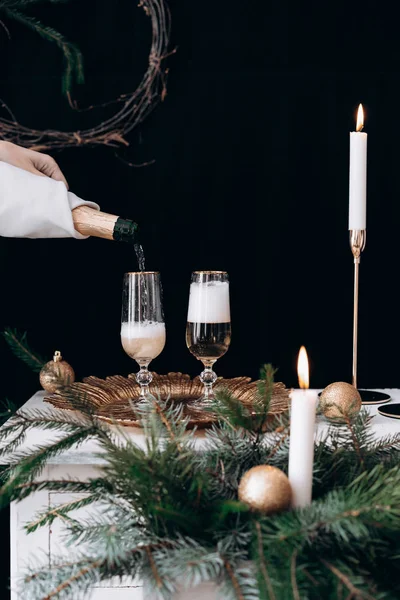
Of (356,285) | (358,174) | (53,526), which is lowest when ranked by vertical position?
(53,526)

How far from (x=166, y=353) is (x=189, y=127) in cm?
58

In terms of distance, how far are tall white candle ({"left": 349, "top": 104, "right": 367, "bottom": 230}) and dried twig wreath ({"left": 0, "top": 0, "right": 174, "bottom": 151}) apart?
0.57 m

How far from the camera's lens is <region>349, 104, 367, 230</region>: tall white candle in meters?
1.32

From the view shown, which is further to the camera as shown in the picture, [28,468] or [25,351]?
[25,351]

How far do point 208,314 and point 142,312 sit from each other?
0.12 metres

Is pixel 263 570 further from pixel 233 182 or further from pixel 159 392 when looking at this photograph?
pixel 233 182

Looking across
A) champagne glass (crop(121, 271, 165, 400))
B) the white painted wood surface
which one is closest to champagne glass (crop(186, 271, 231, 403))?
champagne glass (crop(121, 271, 165, 400))

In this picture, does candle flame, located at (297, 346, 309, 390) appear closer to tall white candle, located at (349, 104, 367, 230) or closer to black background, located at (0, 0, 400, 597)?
tall white candle, located at (349, 104, 367, 230)

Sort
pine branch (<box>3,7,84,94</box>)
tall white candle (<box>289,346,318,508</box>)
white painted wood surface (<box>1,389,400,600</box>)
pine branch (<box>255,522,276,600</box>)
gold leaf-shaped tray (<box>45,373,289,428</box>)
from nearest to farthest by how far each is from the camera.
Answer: pine branch (<box>255,522,276,600</box>) < tall white candle (<box>289,346,318,508</box>) < white painted wood surface (<box>1,389,400,600</box>) < gold leaf-shaped tray (<box>45,373,289,428</box>) < pine branch (<box>3,7,84,94</box>)

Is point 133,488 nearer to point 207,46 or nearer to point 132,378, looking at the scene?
point 132,378

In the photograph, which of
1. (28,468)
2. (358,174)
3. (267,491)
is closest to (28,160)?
(358,174)

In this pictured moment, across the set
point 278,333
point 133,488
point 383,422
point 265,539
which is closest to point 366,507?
point 265,539

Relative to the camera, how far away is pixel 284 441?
0.65m

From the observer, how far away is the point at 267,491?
54 centimetres
